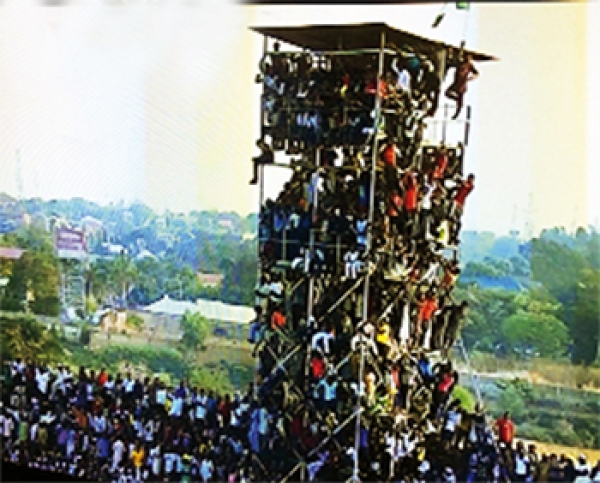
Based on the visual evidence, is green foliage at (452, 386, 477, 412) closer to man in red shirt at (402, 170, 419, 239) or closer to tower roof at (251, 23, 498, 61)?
man in red shirt at (402, 170, 419, 239)

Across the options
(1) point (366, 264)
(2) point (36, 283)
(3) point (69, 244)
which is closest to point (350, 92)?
(1) point (366, 264)

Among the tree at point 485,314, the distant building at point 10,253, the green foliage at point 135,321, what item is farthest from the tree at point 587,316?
the distant building at point 10,253

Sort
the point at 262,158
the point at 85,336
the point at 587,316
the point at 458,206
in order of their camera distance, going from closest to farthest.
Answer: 1. the point at 587,316
2. the point at 458,206
3. the point at 262,158
4. the point at 85,336

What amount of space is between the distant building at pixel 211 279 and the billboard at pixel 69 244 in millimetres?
288

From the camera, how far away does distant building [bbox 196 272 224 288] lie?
1968 mm

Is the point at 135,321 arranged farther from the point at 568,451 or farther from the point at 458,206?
the point at 568,451

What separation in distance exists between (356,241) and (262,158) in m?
0.24

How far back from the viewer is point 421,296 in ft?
6.06

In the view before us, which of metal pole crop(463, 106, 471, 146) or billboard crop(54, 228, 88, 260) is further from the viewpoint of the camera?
billboard crop(54, 228, 88, 260)

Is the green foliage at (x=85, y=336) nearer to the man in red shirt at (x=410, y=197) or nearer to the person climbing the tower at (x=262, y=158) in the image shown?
the person climbing the tower at (x=262, y=158)

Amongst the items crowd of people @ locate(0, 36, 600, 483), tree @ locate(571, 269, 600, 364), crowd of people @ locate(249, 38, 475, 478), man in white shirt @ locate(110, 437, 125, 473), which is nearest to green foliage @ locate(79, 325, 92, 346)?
man in white shirt @ locate(110, 437, 125, 473)

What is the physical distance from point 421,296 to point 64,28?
3.05 feet

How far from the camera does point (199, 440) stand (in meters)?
2.02

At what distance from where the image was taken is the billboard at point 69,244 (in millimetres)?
2105
